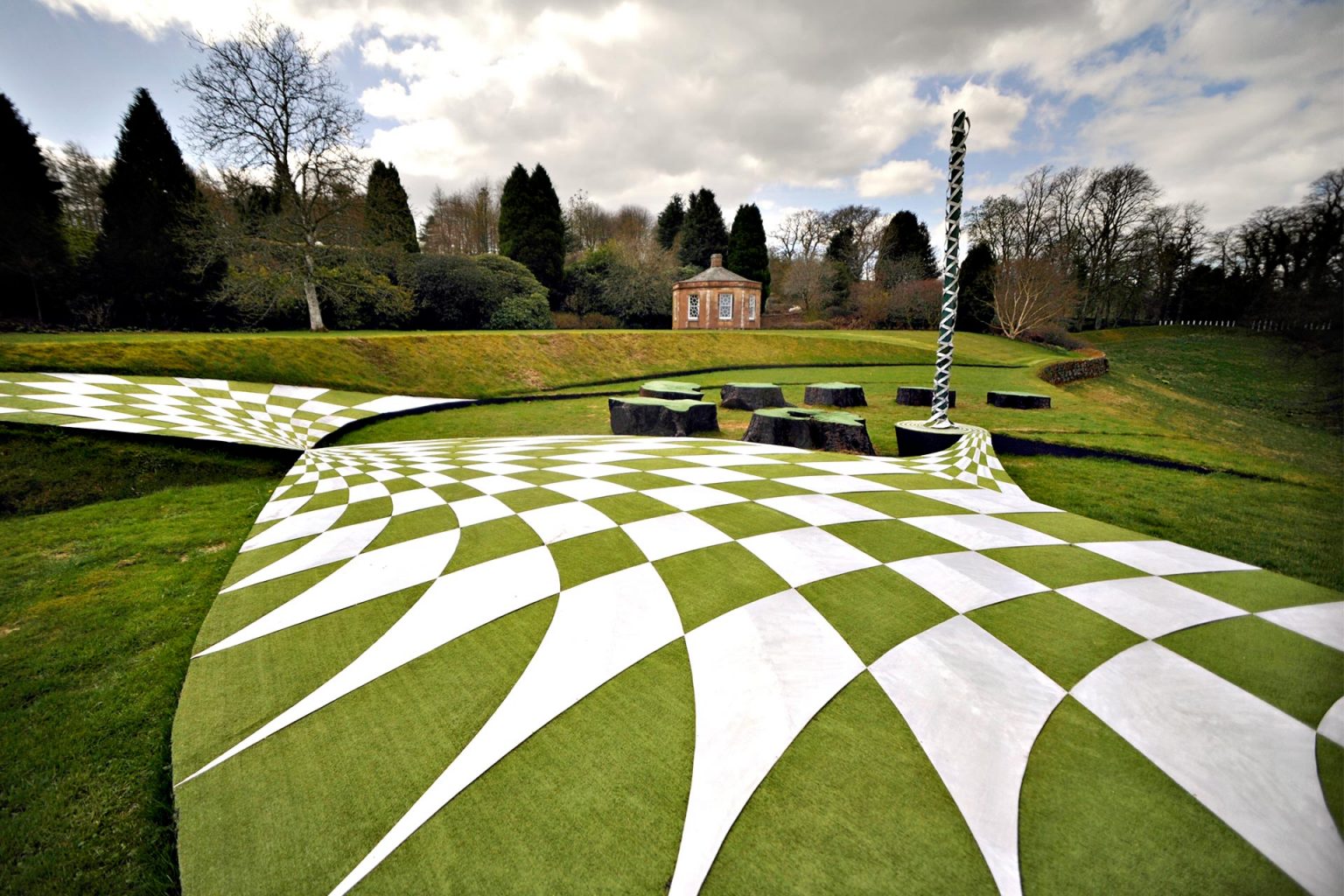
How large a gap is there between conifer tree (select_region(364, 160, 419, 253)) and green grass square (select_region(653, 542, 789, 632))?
25.1 metres

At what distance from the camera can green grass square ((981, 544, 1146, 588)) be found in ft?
8.54

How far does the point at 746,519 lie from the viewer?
344cm

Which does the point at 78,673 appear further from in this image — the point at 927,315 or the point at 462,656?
the point at 927,315

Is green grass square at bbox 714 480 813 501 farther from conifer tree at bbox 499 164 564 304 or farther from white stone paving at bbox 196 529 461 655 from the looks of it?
conifer tree at bbox 499 164 564 304

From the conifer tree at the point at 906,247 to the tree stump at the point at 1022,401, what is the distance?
121 feet

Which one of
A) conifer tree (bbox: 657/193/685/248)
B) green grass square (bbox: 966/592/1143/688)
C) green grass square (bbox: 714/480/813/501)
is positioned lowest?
green grass square (bbox: 966/592/1143/688)

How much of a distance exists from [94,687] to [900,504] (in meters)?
4.92

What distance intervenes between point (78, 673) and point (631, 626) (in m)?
2.88

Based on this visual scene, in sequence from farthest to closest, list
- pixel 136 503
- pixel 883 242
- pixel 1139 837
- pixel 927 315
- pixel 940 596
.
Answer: pixel 883 242
pixel 927 315
pixel 136 503
pixel 940 596
pixel 1139 837

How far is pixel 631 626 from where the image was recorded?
7.66ft

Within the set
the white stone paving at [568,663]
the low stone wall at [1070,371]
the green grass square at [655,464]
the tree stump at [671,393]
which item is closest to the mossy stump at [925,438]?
the green grass square at [655,464]

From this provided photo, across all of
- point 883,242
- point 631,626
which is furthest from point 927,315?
point 631,626

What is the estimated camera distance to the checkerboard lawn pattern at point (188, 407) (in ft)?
21.1

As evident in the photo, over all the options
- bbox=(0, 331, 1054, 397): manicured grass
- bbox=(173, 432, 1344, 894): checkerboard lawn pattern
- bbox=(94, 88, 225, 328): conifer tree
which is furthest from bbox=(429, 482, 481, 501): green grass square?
bbox=(94, 88, 225, 328): conifer tree
